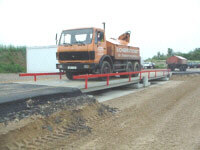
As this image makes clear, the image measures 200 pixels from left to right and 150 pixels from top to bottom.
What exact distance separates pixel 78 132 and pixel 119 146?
113 cm

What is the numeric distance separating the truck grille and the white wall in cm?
1306

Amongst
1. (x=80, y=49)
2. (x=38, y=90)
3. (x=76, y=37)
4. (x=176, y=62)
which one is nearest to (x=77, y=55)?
(x=80, y=49)

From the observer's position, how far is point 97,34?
10320mm

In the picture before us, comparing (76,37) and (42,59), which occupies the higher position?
(76,37)

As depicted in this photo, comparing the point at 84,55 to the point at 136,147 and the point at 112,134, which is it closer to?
the point at 112,134

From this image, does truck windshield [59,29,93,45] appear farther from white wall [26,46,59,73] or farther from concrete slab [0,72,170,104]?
white wall [26,46,59,73]

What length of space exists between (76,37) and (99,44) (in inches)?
45.1

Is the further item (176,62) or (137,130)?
(176,62)

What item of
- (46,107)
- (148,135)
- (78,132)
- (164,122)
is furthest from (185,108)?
(46,107)

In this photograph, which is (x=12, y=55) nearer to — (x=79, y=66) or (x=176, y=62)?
(x=176, y=62)

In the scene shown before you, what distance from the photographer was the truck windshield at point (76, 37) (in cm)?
1009

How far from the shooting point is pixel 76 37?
10.3 metres

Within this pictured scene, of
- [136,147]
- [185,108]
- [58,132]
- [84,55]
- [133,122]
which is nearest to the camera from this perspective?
[136,147]

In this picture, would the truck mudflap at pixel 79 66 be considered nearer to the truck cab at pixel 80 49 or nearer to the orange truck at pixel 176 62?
the truck cab at pixel 80 49
